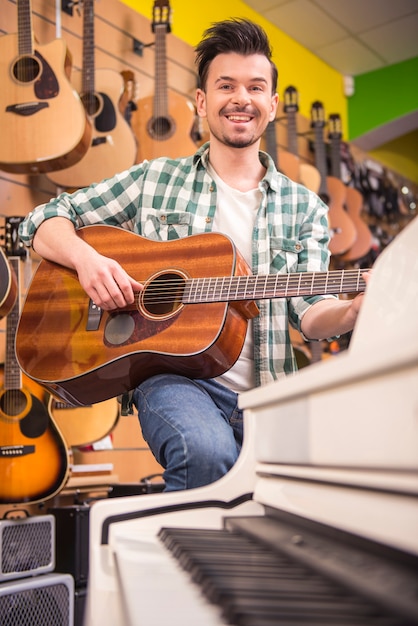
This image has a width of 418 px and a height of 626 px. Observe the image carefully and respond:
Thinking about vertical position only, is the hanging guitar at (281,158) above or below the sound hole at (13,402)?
above

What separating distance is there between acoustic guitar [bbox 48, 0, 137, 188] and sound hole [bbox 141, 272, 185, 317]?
1.71m

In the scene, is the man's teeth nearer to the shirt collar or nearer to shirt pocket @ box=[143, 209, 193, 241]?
the shirt collar

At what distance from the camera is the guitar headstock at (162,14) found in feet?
13.8

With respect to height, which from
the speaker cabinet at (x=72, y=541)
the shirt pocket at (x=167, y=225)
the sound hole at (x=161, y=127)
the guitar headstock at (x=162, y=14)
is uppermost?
the guitar headstock at (x=162, y=14)

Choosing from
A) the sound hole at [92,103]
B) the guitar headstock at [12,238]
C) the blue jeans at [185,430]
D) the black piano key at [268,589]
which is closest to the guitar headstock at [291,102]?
the sound hole at [92,103]

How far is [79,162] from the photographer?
3.54 metres

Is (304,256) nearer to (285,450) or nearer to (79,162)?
(285,450)

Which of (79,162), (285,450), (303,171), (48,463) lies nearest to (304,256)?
(285,450)

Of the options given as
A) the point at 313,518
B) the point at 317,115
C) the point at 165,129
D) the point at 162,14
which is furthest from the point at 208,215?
the point at 317,115

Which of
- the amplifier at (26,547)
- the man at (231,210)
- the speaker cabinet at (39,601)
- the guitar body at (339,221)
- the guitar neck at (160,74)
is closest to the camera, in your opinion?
the man at (231,210)

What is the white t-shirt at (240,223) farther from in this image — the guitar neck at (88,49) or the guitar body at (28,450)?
the guitar neck at (88,49)

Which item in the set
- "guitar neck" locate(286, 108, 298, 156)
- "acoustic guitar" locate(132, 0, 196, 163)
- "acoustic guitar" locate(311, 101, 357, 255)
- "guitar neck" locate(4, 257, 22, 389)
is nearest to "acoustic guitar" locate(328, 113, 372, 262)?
"acoustic guitar" locate(311, 101, 357, 255)

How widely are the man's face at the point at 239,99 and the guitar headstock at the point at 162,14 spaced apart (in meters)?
2.26

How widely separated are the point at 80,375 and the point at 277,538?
3.72 ft
